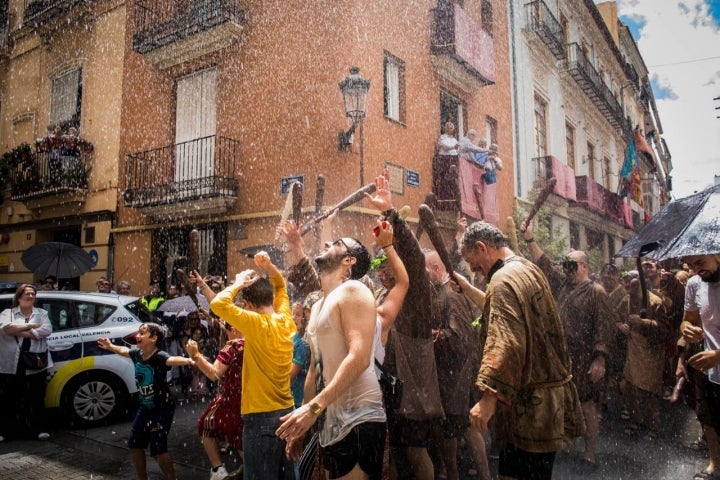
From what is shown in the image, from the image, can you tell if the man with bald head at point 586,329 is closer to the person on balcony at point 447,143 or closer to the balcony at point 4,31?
the person on balcony at point 447,143

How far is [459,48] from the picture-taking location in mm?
11164

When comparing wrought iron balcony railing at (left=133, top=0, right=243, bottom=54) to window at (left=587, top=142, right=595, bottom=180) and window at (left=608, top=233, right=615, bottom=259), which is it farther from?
window at (left=608, top=233, right=615, bottom=259)

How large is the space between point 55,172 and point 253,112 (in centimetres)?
624

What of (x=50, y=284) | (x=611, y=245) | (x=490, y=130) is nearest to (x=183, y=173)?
(x=50, y=284)

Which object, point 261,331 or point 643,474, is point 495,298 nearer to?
point 261,331

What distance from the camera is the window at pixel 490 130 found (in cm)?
1340

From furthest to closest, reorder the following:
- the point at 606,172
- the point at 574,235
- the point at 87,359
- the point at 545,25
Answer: the point at 606,172
the point at 574,235
the point at 545,25
the point at 87,359

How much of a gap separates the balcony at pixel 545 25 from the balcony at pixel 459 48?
356 centimetres

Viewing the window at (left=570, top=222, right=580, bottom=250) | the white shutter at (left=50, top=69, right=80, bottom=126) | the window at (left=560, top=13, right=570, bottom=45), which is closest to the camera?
the white shutter at (left=50, top=69, right=80, bottom=126)

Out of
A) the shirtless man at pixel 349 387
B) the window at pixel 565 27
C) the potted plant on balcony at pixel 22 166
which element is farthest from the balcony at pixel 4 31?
the window at pixel 565 27

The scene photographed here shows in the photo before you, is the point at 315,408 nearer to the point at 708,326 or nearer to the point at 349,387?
the point at 349,387

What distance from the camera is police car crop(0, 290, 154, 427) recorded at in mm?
5949

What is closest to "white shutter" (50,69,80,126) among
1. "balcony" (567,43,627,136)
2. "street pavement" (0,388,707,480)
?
"street pavement" (0,388,707,480)

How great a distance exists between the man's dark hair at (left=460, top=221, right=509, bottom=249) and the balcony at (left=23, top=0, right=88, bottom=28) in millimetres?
14018
